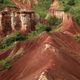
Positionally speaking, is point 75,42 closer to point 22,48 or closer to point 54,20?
point 22,48

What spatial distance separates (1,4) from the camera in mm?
54219

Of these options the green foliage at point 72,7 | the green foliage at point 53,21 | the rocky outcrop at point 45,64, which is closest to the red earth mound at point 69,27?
the green foliage at point 72,7

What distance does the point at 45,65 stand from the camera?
75.8ft

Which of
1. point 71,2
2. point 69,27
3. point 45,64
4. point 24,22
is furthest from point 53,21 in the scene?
point 45,64

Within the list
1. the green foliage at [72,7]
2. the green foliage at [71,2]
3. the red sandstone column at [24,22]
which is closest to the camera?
the green foliage at [72,7]

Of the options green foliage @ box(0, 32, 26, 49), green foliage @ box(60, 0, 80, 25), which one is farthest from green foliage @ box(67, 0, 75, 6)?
green foliage @ box(0, 32, 26, 49)

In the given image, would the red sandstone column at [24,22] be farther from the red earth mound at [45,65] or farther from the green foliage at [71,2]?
the red earth mound at [45,65]

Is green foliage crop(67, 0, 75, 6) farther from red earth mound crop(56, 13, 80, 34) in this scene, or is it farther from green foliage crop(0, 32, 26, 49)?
green foliage crop(0, 32, 26, 49)

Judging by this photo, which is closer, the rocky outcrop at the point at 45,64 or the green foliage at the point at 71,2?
the rocky outcrop at the point at 45,64

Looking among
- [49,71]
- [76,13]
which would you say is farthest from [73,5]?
[49,71]

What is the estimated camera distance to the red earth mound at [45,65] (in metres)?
21.3

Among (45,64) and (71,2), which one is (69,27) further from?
(71,2)

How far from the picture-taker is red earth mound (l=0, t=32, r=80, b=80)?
21297 mm

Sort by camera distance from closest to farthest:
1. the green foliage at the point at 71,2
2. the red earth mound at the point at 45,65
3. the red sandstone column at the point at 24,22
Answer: the red earth mound at the point at 45,65, the red sandstone column at the point at 24,22, the green foliage at the point at 71,2
